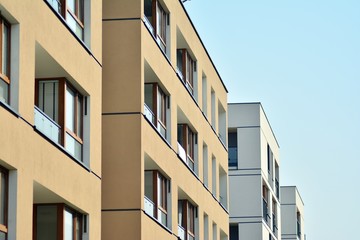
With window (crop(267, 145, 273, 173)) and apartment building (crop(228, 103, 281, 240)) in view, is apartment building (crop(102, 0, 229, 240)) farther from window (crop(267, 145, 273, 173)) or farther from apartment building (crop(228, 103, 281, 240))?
window (crop(267, 145, 273, 173))

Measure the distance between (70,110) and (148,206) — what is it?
7.96 metres

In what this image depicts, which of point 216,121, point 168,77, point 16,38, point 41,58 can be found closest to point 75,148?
point 41,58

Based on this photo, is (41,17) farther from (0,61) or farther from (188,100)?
(188,100)

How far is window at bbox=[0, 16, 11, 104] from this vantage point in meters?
23.9

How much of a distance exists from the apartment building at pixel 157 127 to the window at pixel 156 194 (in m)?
0.03

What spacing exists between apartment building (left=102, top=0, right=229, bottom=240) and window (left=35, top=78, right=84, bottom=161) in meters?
4.62

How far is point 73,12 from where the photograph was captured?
2988cm

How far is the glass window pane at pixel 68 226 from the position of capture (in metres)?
28.4

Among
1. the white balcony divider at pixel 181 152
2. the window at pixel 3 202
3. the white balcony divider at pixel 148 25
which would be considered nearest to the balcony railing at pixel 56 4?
the window at pixel 3 202

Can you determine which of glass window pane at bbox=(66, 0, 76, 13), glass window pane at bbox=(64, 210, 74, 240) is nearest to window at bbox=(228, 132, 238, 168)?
glass window pane at bbox=(66, 0, 76, 13)

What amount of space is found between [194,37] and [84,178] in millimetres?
18681

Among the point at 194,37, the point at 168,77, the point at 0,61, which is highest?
the point at 194,37

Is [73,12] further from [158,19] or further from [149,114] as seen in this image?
[158,19]

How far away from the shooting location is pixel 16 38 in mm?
24344
